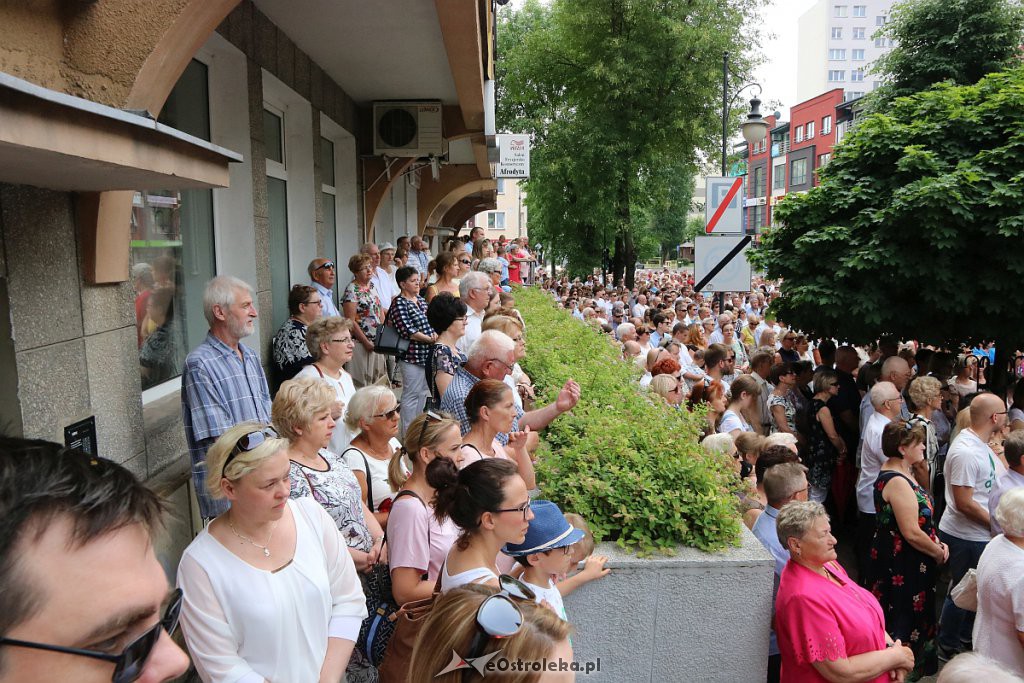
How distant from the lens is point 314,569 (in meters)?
2.68

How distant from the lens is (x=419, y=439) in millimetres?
3504

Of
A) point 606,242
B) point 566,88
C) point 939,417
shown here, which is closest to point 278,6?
point 939,417

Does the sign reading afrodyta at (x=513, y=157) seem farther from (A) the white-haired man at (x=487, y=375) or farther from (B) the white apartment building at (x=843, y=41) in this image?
(B) the white apartment building at (x=843, y=41)

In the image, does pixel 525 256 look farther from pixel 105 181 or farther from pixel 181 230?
pixel 105 181

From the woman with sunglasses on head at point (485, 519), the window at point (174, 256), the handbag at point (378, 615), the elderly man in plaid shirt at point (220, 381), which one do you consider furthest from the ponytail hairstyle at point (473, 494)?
the window at point (174, 256)

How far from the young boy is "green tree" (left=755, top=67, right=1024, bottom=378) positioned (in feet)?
21.3

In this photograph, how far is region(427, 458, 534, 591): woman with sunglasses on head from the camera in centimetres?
273

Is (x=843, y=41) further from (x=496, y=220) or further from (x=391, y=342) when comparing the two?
(x=391, y=342)

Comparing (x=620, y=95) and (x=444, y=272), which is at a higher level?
(x=620, y=95)

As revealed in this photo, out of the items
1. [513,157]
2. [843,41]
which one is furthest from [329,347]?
[843,41]

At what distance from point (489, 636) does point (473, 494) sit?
1.08 metres

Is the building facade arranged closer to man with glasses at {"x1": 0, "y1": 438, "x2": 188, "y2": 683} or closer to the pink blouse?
man with glasses at {"x1": 0, "y1": 438, "x2": 188, "y2": 683}

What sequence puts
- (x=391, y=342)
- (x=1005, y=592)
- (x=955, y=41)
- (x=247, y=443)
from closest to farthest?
1. (x=247, y=443)
2. (x=1005, y=592)
3. (x=391, y=342)
4. (x=955, y=41)

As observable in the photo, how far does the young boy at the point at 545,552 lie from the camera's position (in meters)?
2.87
